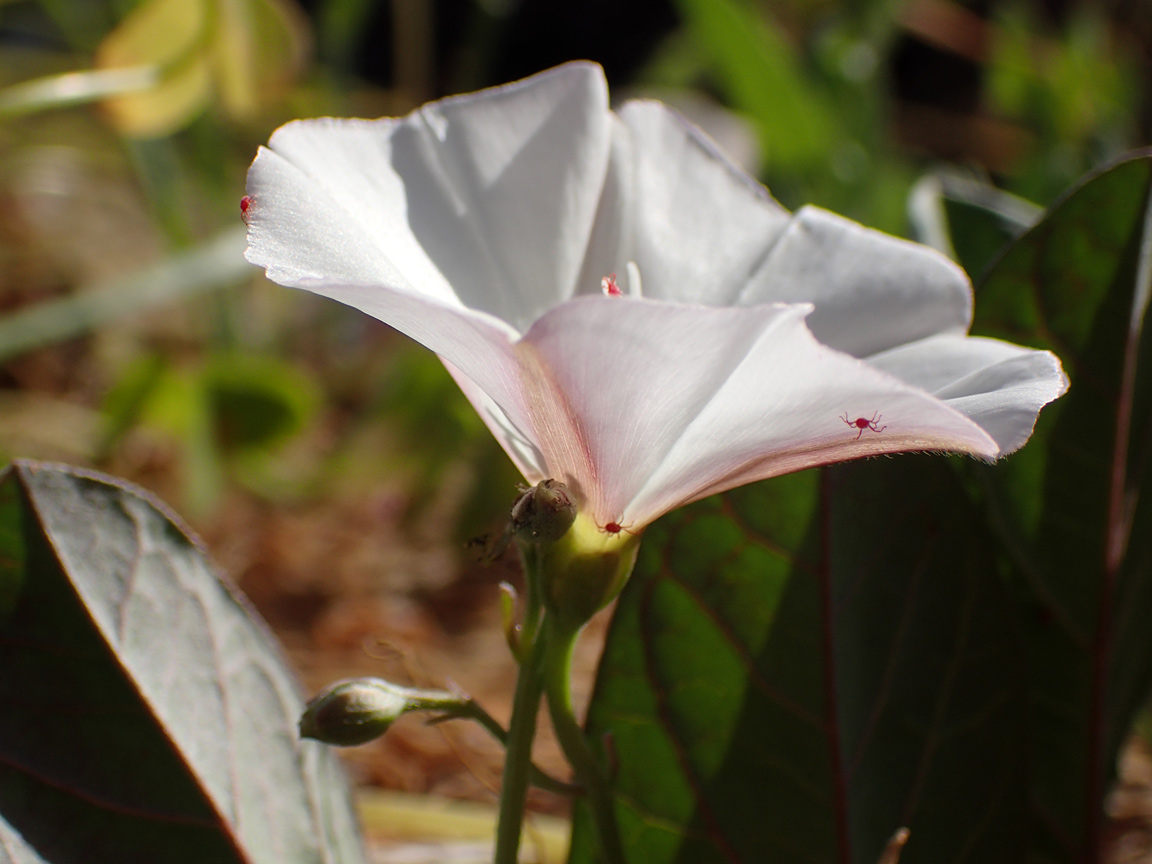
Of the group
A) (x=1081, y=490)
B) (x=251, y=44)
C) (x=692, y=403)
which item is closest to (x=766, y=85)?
(x=251, y=44)

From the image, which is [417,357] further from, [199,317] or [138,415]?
[199,317]

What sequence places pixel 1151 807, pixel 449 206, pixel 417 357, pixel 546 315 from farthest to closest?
pixel 417 357 → pixel 1151 807 → pixel 449 206 → pixel 546 315

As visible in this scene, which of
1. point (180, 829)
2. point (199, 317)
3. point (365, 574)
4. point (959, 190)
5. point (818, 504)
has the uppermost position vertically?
point (959, 190)

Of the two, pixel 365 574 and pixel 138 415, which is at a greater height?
pixel 138 415

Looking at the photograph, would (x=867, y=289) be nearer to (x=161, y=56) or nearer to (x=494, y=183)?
(x=494, y=183)

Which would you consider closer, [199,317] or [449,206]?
[449,206]

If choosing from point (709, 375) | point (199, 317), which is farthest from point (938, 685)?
point (199, 317)
